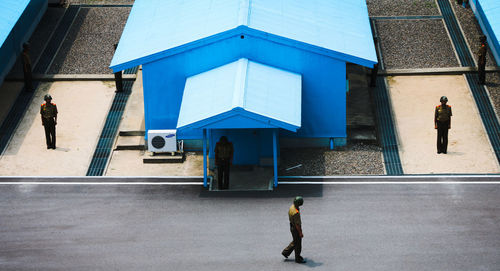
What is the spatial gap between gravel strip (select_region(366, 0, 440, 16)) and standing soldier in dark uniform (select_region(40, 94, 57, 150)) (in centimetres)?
1436

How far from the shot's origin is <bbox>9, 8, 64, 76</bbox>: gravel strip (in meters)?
30.1

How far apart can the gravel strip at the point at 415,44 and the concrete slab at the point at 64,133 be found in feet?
33.8

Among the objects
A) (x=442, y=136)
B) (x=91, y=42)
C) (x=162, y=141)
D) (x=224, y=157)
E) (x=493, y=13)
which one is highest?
(x=493, y=13)

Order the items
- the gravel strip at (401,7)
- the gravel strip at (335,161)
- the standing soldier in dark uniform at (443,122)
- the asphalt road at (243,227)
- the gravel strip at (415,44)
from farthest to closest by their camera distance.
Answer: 1. the gravel strip at (401,7)
2. the gravel strip at (415,44)
3. the standing soldier in dark uniform at (443,122)
4. the gravel strip at (335,161)
5. the asphalt road at (243,227)

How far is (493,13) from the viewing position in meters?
28.2

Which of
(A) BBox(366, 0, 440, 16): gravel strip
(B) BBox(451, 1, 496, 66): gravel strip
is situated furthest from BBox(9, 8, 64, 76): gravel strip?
(B) BBox(451, 1, 496, 66): gravel strip

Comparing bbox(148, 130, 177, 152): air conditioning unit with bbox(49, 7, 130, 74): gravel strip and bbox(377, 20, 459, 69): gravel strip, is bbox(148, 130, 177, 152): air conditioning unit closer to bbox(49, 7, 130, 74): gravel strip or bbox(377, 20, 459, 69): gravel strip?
bbox(49, 7, 130, 74): gravel strip

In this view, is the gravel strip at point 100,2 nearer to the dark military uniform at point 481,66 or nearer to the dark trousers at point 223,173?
the dark trousers at point 223,173

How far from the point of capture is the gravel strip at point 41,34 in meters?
30.1

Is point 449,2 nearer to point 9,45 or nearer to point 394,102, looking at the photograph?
point 394,102

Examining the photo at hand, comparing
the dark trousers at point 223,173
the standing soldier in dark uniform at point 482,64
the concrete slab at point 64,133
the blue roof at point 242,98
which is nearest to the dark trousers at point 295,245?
the blue roof at point 242,98

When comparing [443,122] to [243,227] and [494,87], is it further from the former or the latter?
[243,227]

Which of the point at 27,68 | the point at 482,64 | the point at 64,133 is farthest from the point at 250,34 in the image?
the point at 482,64

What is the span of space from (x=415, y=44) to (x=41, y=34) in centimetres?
1454
